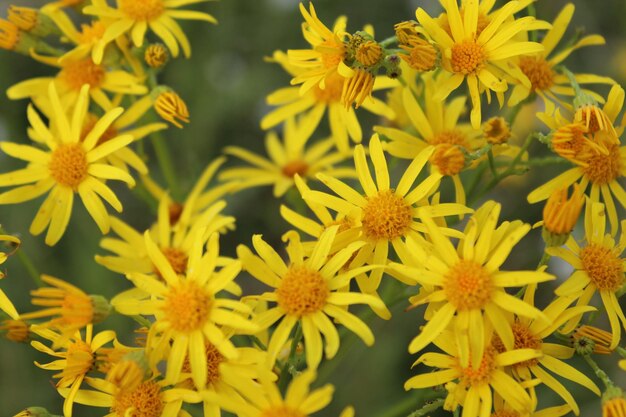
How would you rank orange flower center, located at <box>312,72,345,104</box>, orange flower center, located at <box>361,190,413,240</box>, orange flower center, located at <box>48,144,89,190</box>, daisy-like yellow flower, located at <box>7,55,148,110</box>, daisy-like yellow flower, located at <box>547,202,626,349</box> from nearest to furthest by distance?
daisy-like yellow flower, located at <box>547,202,626,349</box>, orange flower center, located at <box>361,190,413,240</box>, orange flower center, located at <box>48,144,89,190</box>, daisy-like yellow flower, located at <box>7,55,148,110</box>, orange flower center, located at <box>312,72,345,104</box>

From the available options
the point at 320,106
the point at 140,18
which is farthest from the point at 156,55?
the point at 320,106

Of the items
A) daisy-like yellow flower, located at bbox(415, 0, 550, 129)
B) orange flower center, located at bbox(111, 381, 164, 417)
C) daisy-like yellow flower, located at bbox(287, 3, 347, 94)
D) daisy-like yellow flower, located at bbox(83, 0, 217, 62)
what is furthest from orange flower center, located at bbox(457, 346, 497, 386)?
daisy-like yellow flower, located at bbox(83, 0, 217, 62)

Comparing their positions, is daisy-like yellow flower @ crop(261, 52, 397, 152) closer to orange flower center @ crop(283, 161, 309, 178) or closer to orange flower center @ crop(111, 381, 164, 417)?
orange flower center @ crop(283, 161, 309, 178)

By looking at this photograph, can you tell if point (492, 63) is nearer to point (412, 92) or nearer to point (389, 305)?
point (412, 92)

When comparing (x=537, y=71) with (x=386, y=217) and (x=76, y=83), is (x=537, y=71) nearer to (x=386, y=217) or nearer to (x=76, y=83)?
(x=386, y=217)

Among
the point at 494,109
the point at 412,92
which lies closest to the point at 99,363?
the point at 412,92

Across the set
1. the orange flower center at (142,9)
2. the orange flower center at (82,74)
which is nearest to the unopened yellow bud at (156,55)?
the orange flower center at (142,9)

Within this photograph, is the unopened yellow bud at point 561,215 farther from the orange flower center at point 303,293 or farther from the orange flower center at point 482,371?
the orange flower center at point 303,293
